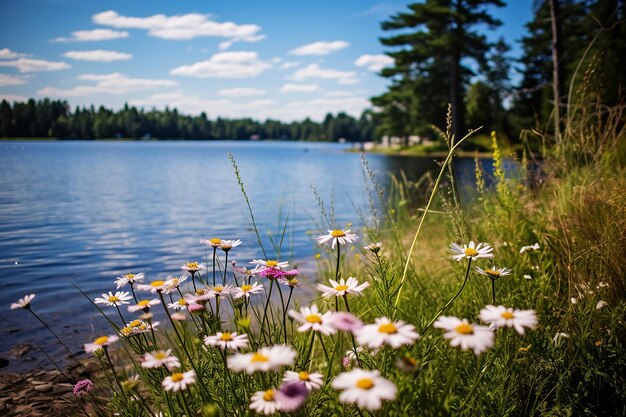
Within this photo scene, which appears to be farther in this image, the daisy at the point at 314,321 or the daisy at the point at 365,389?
the daisy at the point at 314,321

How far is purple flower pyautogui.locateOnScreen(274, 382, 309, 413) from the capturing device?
0.91 metres

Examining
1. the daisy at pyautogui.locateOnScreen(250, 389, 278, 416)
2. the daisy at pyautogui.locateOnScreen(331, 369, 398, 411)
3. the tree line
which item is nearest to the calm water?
the daisy at pyautogui.locateOnScreen(250, 389, 278, 416)

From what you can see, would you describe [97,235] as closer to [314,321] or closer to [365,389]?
[314,321]

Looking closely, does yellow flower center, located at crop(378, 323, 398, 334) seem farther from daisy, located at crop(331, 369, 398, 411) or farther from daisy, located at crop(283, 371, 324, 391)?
daisy, located at crop(283, 371, 324, 391)

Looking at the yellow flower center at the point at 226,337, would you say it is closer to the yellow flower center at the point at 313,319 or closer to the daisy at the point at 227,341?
the daisy at the point at 227,341

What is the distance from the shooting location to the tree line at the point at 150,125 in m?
39.2

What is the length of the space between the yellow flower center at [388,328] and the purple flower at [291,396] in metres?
0.24

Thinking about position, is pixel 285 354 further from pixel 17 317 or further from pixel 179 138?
pixel 179 138

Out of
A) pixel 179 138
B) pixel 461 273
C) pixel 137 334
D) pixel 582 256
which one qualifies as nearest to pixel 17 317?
pixel 137 334

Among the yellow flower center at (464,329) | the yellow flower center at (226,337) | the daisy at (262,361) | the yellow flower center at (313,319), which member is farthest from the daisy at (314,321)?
the yellow flower center at (464,329)

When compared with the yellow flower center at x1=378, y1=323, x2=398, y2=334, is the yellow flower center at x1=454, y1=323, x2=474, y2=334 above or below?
above

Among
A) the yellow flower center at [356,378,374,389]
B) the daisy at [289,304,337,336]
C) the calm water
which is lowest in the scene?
the calm water

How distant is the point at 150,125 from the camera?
4144 inches

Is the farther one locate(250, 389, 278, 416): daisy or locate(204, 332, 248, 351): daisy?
locate(204, 332, 248, 351): daisy
